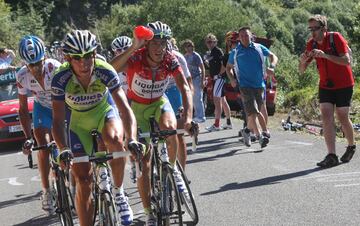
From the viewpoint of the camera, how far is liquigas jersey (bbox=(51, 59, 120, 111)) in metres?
5.86

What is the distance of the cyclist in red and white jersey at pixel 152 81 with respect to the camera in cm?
670

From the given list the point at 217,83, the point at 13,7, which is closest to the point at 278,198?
the point at 217,83

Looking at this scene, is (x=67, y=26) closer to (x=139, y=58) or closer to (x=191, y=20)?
(x=191, y=20)

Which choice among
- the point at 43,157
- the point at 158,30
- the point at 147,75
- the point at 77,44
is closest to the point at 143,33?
the point at 158,30

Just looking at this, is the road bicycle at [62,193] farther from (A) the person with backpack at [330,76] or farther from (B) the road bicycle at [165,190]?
(A) the person with backpack at [330,76]

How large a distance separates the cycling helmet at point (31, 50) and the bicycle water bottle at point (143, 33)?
4.79ft

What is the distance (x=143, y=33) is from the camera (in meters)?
6.46

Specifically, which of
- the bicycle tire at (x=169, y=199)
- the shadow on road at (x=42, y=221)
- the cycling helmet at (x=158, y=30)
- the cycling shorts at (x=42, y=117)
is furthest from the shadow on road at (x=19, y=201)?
the cycling helmet at (x=158, y=30)

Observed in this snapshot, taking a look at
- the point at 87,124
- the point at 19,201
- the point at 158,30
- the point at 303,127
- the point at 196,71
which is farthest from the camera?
the point at 196,71

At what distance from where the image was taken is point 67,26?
6431 cm

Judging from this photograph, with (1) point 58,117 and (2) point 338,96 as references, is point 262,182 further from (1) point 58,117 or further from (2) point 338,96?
(1) point 58,117

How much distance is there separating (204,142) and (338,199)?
5.91 metres

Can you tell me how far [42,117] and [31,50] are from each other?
1.01 meters

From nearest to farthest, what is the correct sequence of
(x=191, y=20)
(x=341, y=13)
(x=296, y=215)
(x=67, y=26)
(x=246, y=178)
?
(x=296, y=215) → (x=246, y=178) → (x=191, y=20) → (x=67, y=26) → (x=341, y=13)
